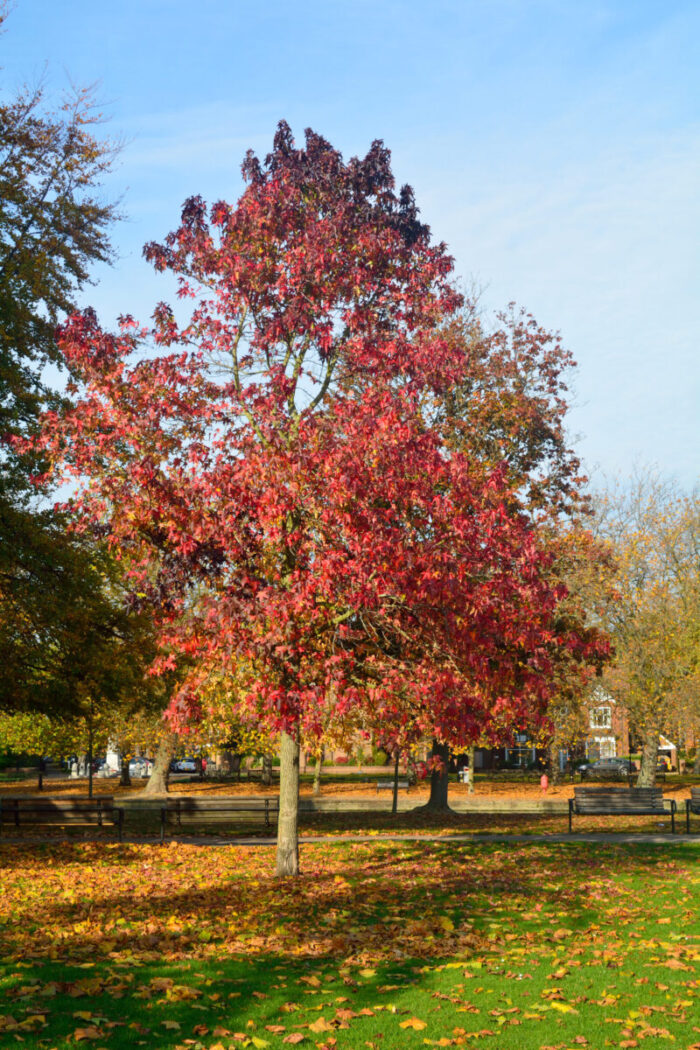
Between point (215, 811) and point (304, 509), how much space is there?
12553 mm

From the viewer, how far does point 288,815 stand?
47.0 ft

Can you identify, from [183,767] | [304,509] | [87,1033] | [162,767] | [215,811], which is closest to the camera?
[87,1033]

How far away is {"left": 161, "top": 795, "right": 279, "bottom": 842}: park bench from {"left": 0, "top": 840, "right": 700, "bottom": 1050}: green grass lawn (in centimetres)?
653

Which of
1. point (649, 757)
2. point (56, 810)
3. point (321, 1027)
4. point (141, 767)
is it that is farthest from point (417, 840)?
point (141, 767)

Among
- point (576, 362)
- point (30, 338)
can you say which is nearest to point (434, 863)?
point (30, 338)

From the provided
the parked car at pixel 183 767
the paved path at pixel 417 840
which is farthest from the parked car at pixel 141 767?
the paved path at pixel 417 840

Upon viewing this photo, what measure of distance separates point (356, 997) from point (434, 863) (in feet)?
26.9

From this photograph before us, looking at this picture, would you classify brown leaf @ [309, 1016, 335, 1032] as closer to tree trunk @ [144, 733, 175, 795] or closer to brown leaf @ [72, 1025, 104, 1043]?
brown leaf @ [72, 1025, 104, 1043]

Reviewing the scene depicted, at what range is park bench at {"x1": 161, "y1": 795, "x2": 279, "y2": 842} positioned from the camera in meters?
22.2

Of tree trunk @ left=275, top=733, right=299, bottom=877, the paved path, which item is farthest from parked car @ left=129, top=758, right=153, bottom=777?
tree trunk @ left=275, top=733, right=299, bottom=877

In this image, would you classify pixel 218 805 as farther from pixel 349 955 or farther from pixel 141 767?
pixel 141 767

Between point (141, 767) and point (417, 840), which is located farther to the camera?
point (141, 767)

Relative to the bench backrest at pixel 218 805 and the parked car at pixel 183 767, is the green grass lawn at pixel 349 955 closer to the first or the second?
the bench backrest at pixel 218 805

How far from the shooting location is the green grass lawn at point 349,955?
694cm
